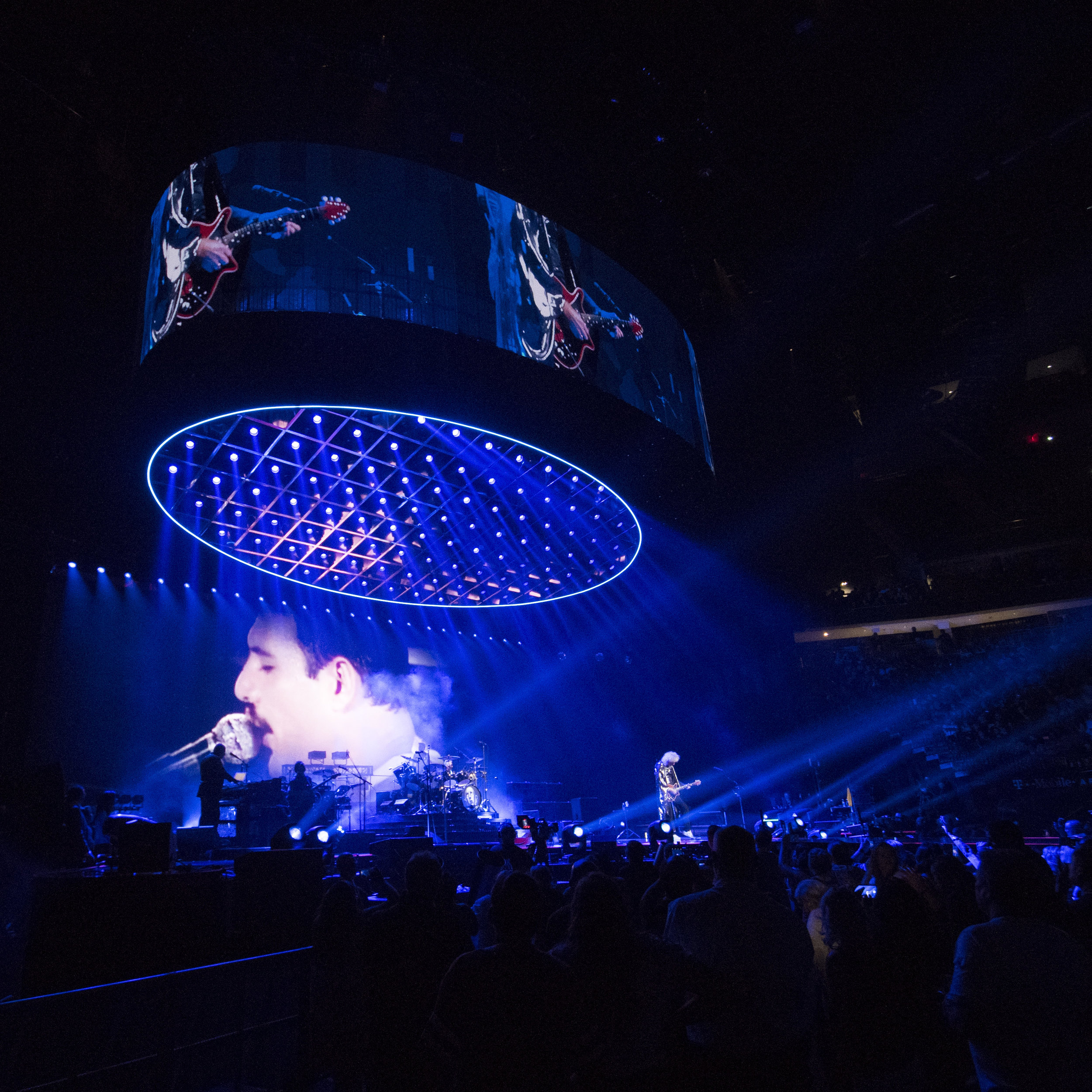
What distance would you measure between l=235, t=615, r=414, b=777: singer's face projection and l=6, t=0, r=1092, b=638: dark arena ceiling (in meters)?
4.11

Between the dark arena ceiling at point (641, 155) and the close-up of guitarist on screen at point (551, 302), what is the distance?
4.93ft

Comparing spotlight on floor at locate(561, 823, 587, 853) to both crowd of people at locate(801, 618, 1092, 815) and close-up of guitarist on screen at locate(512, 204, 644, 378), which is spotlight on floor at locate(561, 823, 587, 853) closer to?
close-up of guitarist on screen at locate(512, 204, 644, 378)

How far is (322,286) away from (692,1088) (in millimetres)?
9134

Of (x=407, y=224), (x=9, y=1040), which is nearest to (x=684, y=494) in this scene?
(x=407, y=224)

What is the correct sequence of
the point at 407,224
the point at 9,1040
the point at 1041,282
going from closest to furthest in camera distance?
the point at 9,1040, the point at 407,224, the point at 1041,282

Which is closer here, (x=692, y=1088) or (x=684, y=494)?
(x=692, y=1088)

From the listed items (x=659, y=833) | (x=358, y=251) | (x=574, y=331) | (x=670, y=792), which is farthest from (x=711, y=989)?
(x=670, y=792)

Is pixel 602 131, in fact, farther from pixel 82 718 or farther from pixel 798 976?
pixel 82 718

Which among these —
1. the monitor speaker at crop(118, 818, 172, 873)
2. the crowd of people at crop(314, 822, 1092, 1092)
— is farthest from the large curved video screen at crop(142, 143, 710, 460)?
the crowd of people at crop(314, 822, 1092, 1092)

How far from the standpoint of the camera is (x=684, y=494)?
46.6ft

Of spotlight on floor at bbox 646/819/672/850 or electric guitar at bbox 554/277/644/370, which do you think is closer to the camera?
electric guitar at bbox 554/277/644/370

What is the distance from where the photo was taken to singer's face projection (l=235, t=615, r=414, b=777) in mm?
18312

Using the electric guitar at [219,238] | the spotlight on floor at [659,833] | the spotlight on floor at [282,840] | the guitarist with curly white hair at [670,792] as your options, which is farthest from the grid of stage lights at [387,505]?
the spotlight on floor at [659,833]

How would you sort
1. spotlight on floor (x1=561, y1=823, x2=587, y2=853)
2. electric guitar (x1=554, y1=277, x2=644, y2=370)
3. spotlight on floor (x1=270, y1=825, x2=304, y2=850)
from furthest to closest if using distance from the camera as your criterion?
1. spotlight on floor (x1=561, y1=823, x2=587, y2=853)
2. electric guitar (x1=554, y1=277, x2=644, y2=370)
3. spotlight on floor (x1=270, y1=825, x2=304, y2=850)
